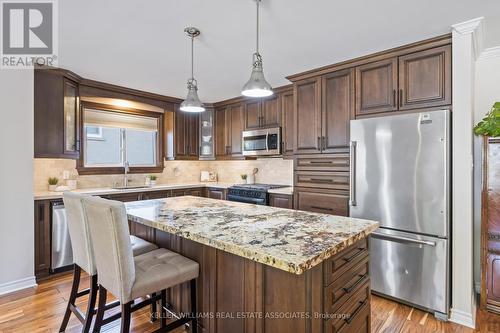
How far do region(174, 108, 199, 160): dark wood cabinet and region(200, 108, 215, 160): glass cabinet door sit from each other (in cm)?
9

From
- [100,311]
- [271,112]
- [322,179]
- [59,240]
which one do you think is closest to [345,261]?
[100,311]

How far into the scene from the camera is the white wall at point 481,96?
2643mm

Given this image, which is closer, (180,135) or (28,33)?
(28,33)

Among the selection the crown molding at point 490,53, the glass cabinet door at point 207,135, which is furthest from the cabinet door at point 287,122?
the crown molding at point 490,53

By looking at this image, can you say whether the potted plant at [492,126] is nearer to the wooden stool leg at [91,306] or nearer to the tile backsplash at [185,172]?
the tile backsplash at [185,172]

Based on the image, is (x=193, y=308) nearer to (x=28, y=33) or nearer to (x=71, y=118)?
(x=28, y=33)

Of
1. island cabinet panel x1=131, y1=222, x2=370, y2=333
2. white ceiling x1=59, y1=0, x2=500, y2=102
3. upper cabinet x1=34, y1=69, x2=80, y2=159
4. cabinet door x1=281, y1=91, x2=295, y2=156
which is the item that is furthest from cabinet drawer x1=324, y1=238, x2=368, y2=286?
upper cabinet x1=34, y1=69, x2=80, y2=159

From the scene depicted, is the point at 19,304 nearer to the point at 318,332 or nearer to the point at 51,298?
the point at 51,298

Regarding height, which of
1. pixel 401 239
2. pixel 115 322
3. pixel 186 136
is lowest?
pixel 115 322

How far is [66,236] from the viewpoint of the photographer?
3105 mm

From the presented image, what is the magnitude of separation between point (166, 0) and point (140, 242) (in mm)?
1793

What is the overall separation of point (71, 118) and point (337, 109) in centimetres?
333

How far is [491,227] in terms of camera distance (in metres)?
2.25

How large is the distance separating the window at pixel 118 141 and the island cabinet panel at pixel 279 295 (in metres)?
2.93
